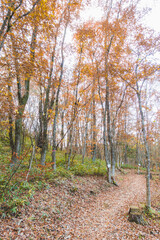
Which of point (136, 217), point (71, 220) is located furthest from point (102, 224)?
point (136, 217)

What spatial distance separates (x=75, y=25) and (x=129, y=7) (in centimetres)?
448

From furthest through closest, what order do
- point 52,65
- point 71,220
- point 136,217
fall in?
point 52,65 → point 136,217 → point 71,220

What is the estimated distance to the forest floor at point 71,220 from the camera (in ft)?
11.1

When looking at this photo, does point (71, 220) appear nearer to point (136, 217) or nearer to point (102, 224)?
point (102, 224)

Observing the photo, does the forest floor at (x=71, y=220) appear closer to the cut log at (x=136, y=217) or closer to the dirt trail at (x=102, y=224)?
the dirt trail at (x=102, y=224)

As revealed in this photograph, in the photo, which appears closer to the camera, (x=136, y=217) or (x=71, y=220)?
(x=71, y=220)

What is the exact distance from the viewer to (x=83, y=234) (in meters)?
3.87

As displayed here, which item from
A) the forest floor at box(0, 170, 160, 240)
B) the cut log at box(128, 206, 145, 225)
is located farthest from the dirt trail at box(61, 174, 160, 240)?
the cut log at box(128, 206, 145, 225)

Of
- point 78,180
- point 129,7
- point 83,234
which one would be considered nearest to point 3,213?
point 83,234

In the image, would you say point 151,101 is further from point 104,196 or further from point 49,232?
point 49,232

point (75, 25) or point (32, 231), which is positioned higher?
point (75, 25)

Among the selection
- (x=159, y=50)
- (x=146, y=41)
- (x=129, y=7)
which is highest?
(x=129, y=7)

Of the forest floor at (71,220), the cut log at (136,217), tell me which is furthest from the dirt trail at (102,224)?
the cut log at (136,217)

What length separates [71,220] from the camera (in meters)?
4.40
